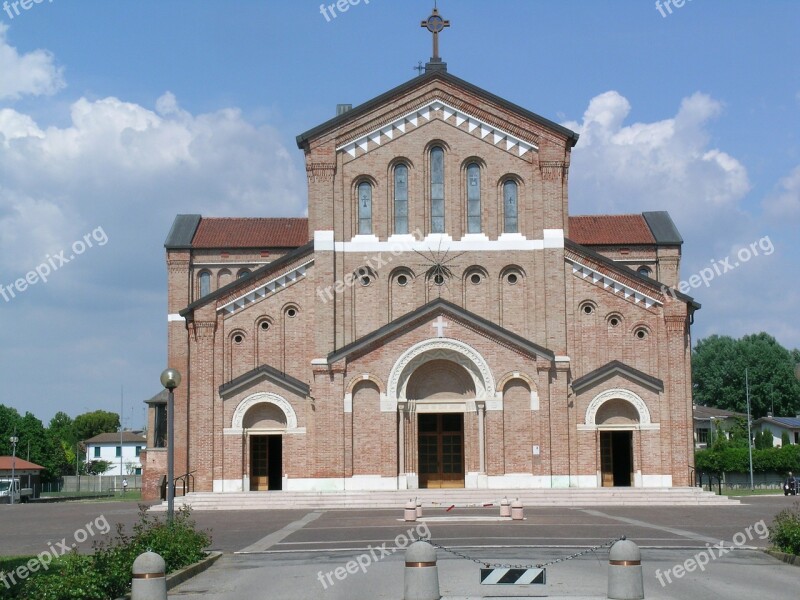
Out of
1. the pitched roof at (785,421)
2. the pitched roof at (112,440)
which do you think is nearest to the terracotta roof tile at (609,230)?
the pitched roof at (785,421)

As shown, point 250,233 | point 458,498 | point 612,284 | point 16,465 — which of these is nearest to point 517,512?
point 458,498

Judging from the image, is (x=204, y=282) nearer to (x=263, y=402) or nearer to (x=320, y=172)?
(x=263, y=402)

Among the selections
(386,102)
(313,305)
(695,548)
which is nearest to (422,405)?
(313,305)

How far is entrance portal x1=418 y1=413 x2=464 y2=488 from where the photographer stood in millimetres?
45812

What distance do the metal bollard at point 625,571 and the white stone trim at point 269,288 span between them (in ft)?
109

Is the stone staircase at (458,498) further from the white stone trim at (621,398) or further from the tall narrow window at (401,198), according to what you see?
the tall narrow window at (401,198)

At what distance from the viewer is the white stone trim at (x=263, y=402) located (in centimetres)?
4550

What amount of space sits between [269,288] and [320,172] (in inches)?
219

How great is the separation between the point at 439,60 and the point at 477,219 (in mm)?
8438

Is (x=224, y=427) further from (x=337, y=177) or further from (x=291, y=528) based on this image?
(x=291, y=528)

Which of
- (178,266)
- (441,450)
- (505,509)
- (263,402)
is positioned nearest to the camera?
(505,509)

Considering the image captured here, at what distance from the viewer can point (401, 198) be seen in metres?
46.8

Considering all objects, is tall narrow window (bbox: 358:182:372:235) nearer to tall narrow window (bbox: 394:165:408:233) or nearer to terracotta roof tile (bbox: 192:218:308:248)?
tall narrow window (bbox: 394:165:408:233)

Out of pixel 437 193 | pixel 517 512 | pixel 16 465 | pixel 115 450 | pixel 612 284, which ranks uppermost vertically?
pixel 437 193
